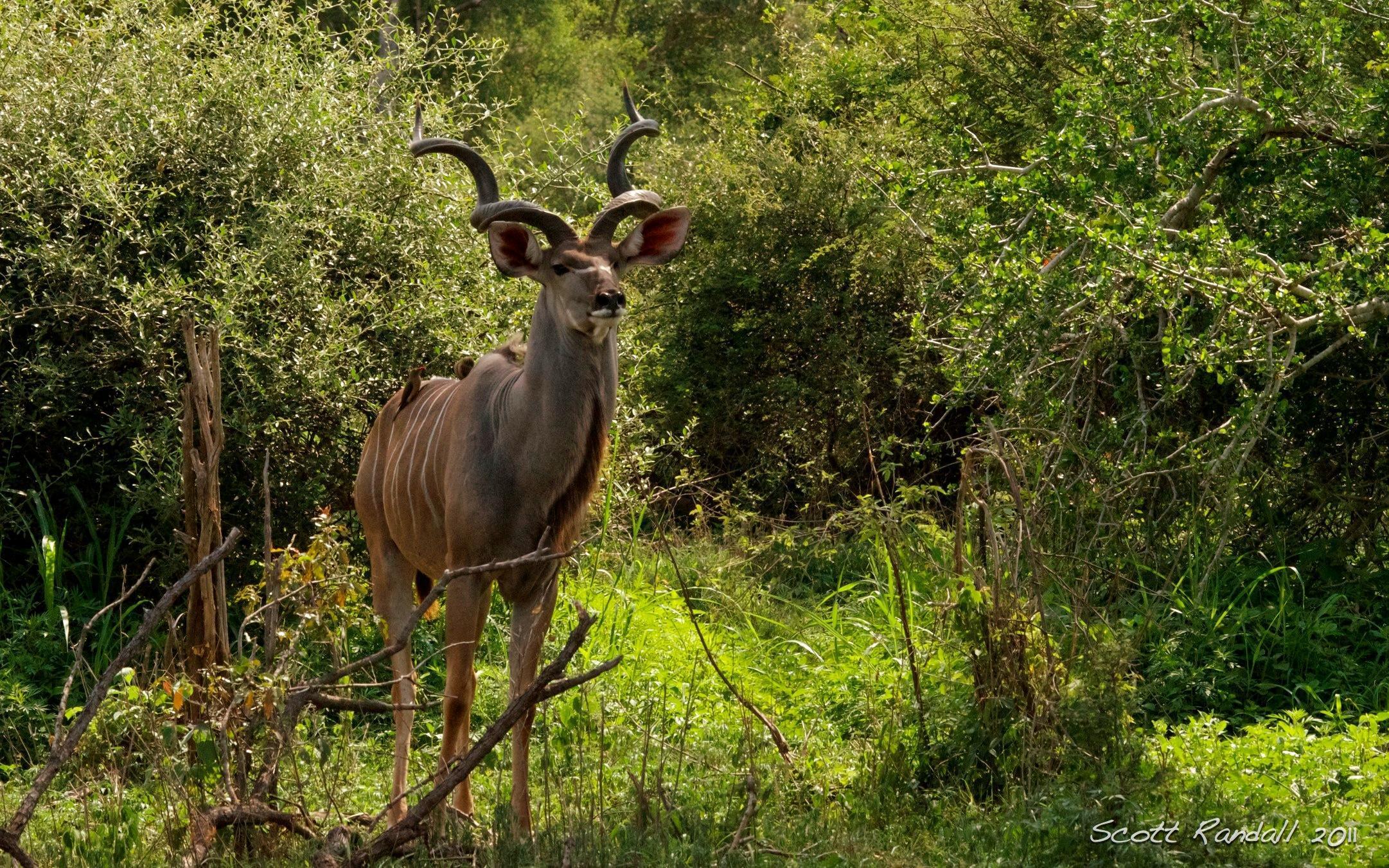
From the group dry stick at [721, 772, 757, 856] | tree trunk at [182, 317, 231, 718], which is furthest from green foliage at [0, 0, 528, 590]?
dry stick at [721, 772, 757, 856]

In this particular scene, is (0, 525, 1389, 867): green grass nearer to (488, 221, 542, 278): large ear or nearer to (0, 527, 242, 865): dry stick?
(0, 527, 242, 865): dry stick

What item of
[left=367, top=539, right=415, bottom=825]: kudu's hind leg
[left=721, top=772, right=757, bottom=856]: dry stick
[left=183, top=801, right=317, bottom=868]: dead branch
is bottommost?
[left=721, top=772, right=757, bottom=856]: dry stick

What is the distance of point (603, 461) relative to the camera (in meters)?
4.49

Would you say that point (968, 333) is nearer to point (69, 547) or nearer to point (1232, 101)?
point (1232, 101)

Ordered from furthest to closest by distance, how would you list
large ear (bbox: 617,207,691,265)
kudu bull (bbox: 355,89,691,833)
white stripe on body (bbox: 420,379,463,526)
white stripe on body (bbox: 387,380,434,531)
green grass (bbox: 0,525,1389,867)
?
white stripe on body (bbox: 387,380,434,531) → white stripe on body (bbox: 420,379,463,526) → large ear (bbox: 617,207,691,265) → kudu bull (bbox: 355,89,691,833) → green grass (bbox: 0,525,1389,867)

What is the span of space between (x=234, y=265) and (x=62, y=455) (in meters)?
1.04

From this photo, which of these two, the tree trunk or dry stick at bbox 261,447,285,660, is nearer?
dry stick at bbox 261,447,285,660

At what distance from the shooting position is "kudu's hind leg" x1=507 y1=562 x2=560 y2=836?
4238 millimetres

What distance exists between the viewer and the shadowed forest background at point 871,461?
13.6 feet

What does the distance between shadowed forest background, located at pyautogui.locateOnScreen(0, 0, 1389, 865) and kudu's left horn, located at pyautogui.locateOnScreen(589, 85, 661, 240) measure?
1.02 m

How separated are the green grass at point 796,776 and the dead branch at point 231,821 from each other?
0.06 m

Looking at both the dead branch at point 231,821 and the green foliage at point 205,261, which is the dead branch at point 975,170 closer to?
the green foliage at point 205,261

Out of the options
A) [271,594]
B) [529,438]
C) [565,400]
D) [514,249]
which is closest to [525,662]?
[529,438]

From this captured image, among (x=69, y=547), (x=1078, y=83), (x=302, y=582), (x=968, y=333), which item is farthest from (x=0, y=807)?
(x=1078, y=83)
